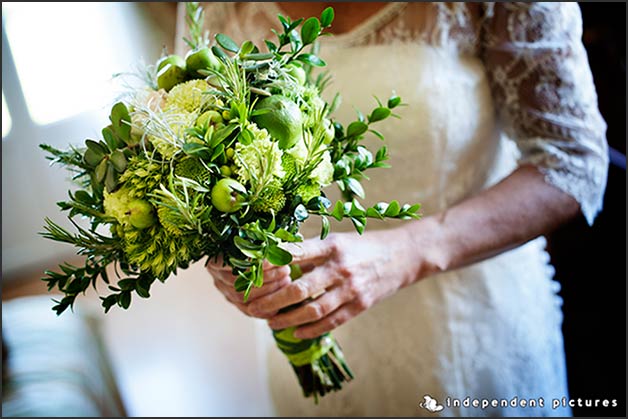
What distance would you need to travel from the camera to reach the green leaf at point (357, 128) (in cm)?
59

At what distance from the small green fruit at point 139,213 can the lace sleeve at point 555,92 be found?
564 millimetres

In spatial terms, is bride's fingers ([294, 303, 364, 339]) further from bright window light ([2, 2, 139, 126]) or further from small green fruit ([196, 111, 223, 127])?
bright window light ([2, 2, 139, 126])

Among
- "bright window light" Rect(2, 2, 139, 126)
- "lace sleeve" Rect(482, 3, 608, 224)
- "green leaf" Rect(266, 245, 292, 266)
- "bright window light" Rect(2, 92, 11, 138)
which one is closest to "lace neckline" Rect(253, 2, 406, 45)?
"lace sleeve" Rect(482, 3, 608, 224)

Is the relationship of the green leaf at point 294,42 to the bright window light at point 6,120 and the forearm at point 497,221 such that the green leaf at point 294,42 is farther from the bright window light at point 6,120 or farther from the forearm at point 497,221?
the bright window light at point 6,120

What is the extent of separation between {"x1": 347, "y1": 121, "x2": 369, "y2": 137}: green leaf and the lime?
0.40ft

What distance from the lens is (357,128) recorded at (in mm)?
594

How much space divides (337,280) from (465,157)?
1.09ft

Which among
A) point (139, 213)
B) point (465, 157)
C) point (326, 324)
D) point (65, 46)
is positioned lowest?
point (326, 324)

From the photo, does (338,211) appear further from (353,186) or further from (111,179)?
(111,179)

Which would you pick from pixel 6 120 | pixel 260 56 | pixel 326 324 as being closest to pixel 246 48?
pixel 260 56

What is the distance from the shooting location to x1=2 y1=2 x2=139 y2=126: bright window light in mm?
2484

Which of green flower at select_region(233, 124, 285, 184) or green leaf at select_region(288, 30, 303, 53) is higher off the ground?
green leaf at select_region(288, 30, 303, 53)

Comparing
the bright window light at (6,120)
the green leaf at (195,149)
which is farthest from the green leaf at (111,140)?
the bright window light at (6,120)

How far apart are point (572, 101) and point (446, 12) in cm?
23
